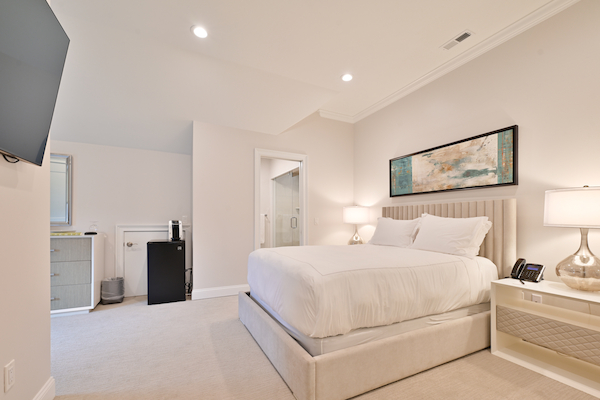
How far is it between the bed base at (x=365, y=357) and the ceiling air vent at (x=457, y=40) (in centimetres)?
261

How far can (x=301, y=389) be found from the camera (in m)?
1.51

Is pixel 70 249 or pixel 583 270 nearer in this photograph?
pixel 583 270

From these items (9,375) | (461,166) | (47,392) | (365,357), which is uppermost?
(461,166)

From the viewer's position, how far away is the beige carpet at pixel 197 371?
1.64 meters

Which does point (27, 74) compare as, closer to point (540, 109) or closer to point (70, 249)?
point (70, 249)

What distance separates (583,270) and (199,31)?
3558 millimetres

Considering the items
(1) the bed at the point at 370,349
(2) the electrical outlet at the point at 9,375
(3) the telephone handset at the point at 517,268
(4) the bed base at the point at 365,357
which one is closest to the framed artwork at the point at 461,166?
(1) the bed at the point at 370,349

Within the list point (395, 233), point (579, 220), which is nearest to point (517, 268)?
point (579, 220)

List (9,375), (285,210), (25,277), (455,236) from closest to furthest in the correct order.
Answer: (9,375)
(25,277)
(455,236)
(285,210)

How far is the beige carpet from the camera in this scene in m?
1.64

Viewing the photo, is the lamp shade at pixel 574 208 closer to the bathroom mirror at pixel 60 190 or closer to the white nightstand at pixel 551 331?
the white nightstand at pixel 551 331

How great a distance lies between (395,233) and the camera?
323cm

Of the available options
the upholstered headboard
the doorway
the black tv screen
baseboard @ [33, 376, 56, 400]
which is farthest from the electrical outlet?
the doorway

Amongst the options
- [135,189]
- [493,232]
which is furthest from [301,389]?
[135,189]
